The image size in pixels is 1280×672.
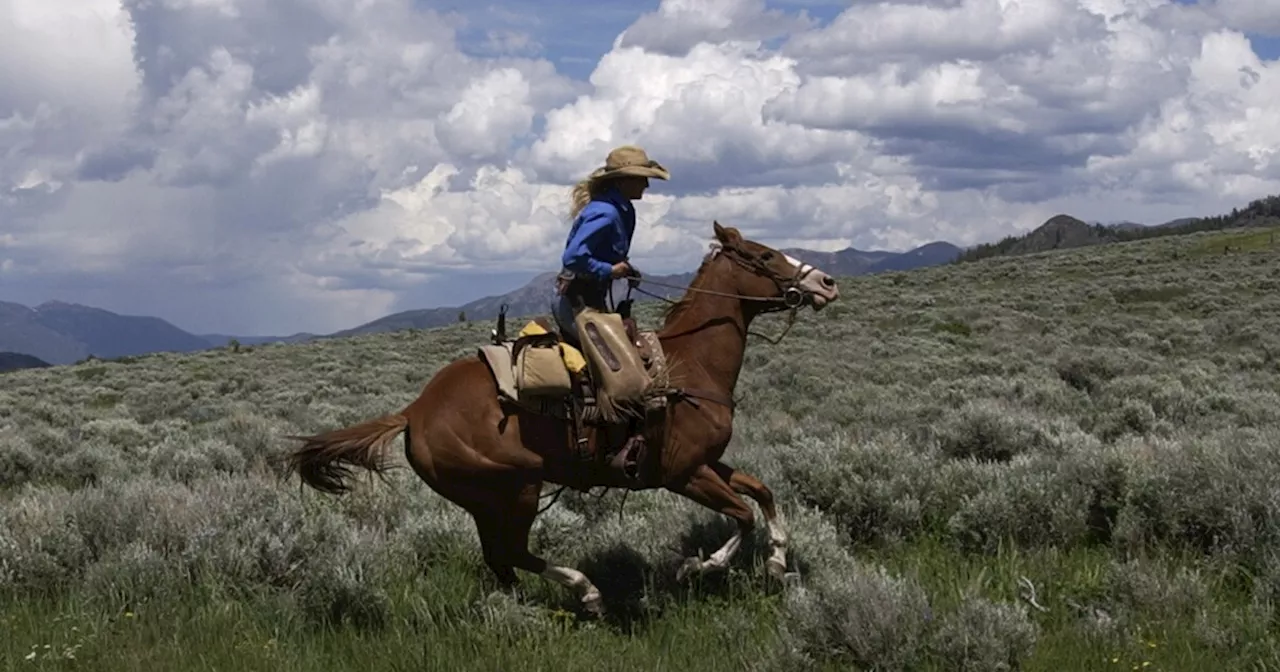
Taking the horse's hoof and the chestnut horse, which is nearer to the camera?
the chestnut horse

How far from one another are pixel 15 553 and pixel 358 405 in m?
15.2

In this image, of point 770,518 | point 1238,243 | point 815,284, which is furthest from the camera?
point 1238,243

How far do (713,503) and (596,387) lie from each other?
970 millimetres

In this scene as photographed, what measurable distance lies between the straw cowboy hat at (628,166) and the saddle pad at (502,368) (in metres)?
1.22

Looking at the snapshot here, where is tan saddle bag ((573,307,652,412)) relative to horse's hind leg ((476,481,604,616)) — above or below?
above

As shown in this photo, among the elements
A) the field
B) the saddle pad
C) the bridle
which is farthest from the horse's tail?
the bridle

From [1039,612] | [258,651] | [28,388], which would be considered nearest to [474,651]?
[258,651]

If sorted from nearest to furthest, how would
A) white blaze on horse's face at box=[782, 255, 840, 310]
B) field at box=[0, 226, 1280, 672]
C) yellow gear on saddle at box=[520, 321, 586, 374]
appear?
field at box=[0, 226, 1280, 672] < yellow gear on saddle at box=[520, 321, 586, 374] < white blaze on horse's face at box=[782, 255, 840, 310]

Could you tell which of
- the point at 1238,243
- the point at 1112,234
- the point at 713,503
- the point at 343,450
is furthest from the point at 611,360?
the point at 1112,234

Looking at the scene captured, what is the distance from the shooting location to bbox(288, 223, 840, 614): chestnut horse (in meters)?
6.19

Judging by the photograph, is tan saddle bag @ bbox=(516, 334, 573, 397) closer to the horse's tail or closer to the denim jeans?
the denim jeans

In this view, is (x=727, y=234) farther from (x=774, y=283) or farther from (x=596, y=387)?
(x=596, y=387)

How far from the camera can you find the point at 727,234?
7.13 meters

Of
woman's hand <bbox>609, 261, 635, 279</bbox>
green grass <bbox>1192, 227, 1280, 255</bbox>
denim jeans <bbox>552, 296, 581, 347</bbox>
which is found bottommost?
denim jeans <bbox>552, 296, 581, 347</bbox>
